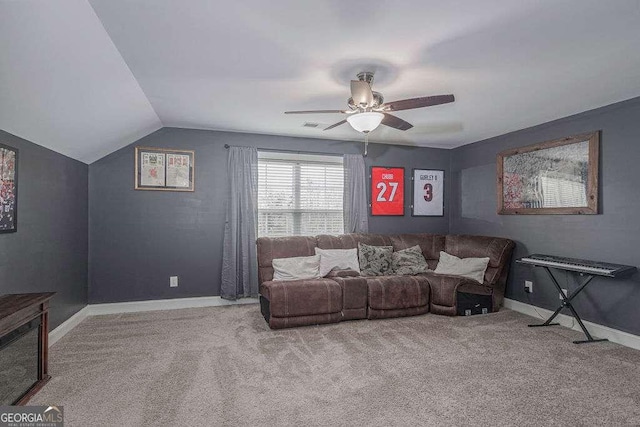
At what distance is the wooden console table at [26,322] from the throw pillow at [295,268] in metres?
2.17

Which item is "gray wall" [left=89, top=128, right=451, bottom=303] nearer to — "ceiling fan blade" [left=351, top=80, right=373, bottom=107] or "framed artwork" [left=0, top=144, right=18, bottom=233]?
"framed artwork" [left=0, top=144, right=18, bottom=233]

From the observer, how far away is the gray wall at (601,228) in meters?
3.13

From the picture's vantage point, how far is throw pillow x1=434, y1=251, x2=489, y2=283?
13.6 ft

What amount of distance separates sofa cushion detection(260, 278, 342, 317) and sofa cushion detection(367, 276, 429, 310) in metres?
0.43

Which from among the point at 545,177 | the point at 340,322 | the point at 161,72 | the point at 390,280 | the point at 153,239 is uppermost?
the point at 161,72

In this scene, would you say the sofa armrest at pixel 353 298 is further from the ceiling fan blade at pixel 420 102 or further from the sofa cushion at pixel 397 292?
the ceiling fan blade at pixel 420 102

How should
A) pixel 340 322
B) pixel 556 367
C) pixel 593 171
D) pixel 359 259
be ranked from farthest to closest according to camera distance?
1. pixel 359 259
2. pixel 340 322
3. pixel 593 171
4. pixel 556 367

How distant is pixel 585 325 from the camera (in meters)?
3.46

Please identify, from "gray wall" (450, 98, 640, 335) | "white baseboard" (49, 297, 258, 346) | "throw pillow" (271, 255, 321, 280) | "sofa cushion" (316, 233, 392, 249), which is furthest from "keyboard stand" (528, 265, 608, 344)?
"white baseboard" (49, 297, 258, 346)

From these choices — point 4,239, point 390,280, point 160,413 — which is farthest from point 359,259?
point 4,239

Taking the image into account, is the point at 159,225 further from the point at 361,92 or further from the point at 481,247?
the point at 481,247

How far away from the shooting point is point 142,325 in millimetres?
3564

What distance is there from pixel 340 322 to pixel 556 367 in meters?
1.99

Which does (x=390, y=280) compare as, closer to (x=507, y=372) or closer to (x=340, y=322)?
(x=340, y=322)
